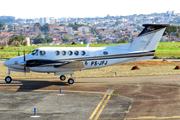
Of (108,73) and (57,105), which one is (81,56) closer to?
(108,73)

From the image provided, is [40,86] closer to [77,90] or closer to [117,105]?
[77,90]

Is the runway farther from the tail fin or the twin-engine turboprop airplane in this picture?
the tail fin

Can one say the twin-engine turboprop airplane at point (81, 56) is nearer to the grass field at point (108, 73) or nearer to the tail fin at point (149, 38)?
the tail fin at point (149, 38)

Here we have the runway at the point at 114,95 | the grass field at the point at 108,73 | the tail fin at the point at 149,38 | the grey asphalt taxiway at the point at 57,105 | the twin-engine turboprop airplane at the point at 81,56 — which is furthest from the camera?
the grass field at the point at 108,73

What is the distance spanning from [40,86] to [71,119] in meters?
11.8

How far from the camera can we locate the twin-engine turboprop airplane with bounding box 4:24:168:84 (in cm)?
2977

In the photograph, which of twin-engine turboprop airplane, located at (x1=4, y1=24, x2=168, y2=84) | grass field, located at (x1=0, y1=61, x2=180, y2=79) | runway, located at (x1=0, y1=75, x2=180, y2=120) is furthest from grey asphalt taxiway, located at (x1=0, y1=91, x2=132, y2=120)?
grass field, located at (x1=0, y1=61, x2=180, y2=79)

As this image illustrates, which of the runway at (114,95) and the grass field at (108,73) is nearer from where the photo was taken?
the runway at (114,95)

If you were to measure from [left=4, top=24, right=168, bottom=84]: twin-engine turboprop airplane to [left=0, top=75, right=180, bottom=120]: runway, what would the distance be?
199cm

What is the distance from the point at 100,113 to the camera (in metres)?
19.8

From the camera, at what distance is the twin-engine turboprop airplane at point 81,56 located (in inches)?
1172

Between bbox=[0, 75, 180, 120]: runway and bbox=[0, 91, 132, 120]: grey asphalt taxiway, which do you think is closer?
bbox=[0, 91, 132, 120]: grey asphalt taxiway

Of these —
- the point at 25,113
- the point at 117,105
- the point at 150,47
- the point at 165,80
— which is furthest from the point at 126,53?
the point at 25,113

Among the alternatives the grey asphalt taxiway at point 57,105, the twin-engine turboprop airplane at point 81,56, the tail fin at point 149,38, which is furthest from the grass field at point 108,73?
the grey asphalt taxiway at point 57,105
